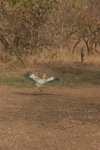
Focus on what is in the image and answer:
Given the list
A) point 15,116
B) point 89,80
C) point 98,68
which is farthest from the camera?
point 98,68

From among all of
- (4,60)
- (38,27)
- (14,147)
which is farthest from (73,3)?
(14,147)

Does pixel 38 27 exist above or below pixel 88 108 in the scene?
above

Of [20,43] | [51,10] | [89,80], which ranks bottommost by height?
[89,80]

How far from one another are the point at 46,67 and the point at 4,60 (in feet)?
8.73

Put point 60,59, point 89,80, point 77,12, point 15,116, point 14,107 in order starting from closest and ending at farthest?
point 15,116
point 14,107
point 89,80
point 60,59
point 77,12

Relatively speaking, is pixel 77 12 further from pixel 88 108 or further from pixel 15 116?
pixel 15 116

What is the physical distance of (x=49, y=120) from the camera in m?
5.79

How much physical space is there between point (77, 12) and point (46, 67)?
18.3 ft

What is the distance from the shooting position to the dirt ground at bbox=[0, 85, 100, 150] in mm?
4359

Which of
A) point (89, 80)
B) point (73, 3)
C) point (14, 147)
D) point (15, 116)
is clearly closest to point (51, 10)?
point (73, 3)

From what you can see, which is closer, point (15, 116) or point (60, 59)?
point (15, 116)

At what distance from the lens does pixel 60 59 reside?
52.3ft

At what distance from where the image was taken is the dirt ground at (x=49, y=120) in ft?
14.3

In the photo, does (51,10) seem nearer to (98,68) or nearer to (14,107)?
(98,68)
